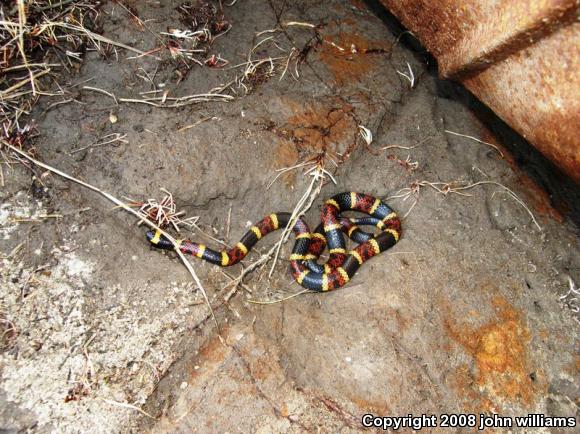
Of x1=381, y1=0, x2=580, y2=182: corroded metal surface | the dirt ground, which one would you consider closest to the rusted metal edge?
x1=381, y1=0, x2=580, y2=182: corroded metal surface

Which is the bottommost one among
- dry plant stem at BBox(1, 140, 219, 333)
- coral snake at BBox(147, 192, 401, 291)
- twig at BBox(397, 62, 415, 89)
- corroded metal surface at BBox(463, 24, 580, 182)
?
dry plant stem at BBox(1, 140, 219, 333)

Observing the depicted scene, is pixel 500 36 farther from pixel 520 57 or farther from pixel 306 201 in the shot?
pixel 306 201

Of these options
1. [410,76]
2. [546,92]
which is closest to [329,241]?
[410,76]

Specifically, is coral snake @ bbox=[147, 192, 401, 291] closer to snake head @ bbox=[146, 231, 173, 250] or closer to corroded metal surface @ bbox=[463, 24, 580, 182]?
snake head @ bbox=[146, 231, 173, 250]

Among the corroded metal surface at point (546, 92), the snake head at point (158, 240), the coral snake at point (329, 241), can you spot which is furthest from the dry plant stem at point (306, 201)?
the corroded metal surface at point (546, 92)

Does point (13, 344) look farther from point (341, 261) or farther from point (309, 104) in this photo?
point (309, 104)

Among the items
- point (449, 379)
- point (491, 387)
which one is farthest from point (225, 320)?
point (491, 387)
